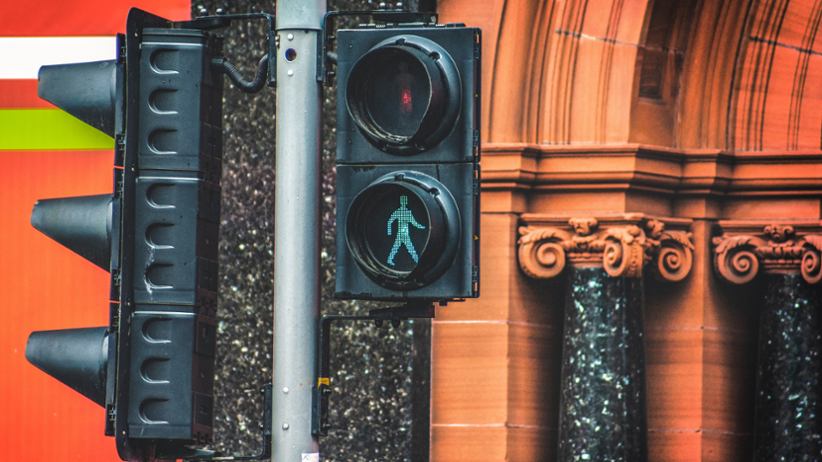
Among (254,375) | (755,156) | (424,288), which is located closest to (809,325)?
(755,156)

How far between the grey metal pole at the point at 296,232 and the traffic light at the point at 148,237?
0.32 meters

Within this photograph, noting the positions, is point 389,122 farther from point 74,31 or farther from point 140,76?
point 74,31

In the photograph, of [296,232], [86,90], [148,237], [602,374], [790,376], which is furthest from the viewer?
[790,376]

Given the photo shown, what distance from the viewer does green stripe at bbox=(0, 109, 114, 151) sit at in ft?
28.9

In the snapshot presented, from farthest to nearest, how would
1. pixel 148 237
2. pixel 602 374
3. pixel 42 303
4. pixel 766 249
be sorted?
pixel 42 303, pixel 766 249, pixel 602 374, pixel 148 237

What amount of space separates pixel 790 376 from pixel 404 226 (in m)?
3.48

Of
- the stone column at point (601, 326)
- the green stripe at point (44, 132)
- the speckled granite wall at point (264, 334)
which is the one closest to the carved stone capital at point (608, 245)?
the stone column at point (601, 326)

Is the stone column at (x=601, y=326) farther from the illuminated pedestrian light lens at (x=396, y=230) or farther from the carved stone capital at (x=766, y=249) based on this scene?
the illuminated pedestrian light lens at (x=396, y=230)

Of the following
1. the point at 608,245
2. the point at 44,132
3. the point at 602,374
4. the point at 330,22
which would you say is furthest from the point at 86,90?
the point at 602,374

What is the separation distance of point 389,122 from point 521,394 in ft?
10.3

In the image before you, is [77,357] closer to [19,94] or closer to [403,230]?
[403,230]

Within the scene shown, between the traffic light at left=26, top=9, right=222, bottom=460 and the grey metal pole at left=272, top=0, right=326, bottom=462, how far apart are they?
0.32 meters

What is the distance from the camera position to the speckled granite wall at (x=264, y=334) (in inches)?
334

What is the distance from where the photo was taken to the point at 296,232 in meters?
5.79
